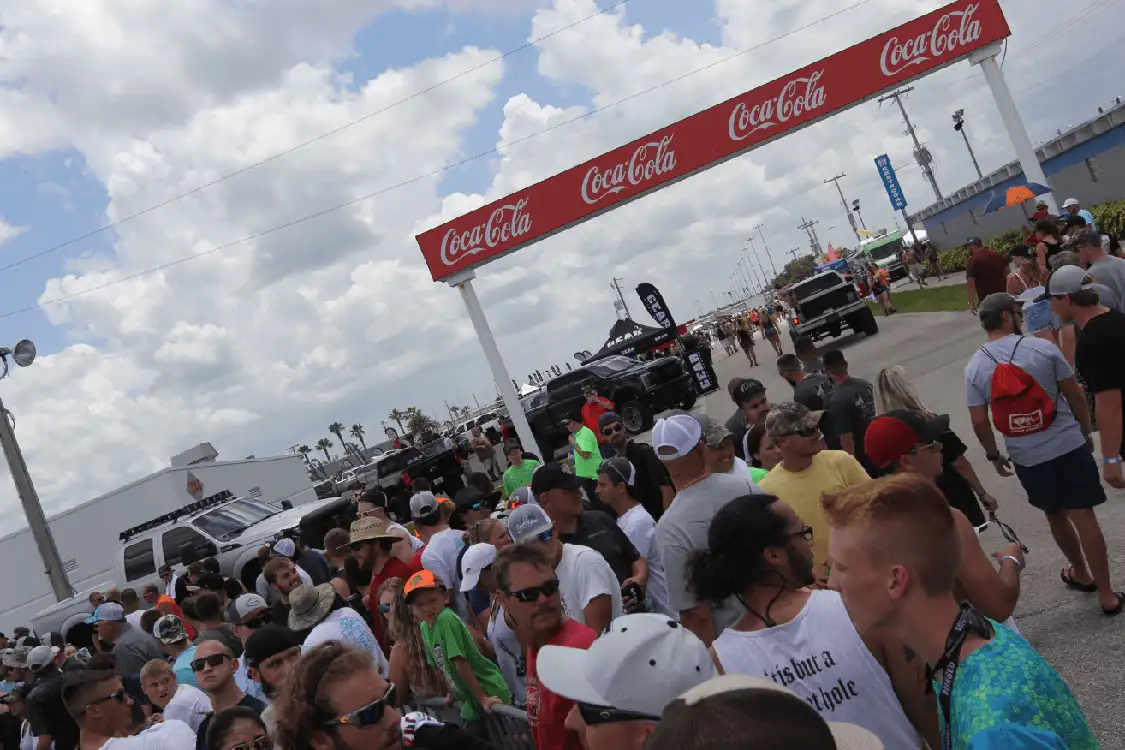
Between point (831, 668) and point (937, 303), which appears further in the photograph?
point (937, 303)

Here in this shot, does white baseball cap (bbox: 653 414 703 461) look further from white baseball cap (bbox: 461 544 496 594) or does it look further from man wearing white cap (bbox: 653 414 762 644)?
white baseball cap (bbox: 461 544 496 594)

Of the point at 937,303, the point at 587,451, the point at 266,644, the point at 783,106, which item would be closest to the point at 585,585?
the point at 266,644

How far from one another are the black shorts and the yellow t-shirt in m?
1.35

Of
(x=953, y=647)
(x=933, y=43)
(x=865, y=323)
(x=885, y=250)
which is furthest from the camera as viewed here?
(x=885, y=250)

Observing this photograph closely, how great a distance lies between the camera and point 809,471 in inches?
174

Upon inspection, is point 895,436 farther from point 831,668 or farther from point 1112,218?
point 1112,218

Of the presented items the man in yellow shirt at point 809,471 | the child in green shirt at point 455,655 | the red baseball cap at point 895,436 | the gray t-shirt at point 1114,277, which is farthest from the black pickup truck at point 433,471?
the red baseball cap at point 895,436

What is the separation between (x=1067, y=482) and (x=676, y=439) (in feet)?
7.96

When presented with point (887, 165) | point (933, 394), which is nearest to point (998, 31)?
point (933, 394)

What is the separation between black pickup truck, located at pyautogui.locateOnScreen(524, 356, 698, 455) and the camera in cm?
2236

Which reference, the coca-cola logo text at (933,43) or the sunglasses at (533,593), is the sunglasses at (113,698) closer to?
the sunglasses at (533,593)

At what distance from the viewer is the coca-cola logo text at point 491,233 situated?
20.0 m

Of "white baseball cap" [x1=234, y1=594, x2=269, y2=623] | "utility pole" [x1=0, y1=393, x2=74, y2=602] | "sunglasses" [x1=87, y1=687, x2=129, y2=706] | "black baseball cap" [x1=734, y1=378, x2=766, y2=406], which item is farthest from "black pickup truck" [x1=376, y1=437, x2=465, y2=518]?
"sunglasses" [x1=87, y1=687, x2=129, y2=706]

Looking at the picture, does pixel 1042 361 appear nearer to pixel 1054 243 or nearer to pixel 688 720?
pixel 688 720
